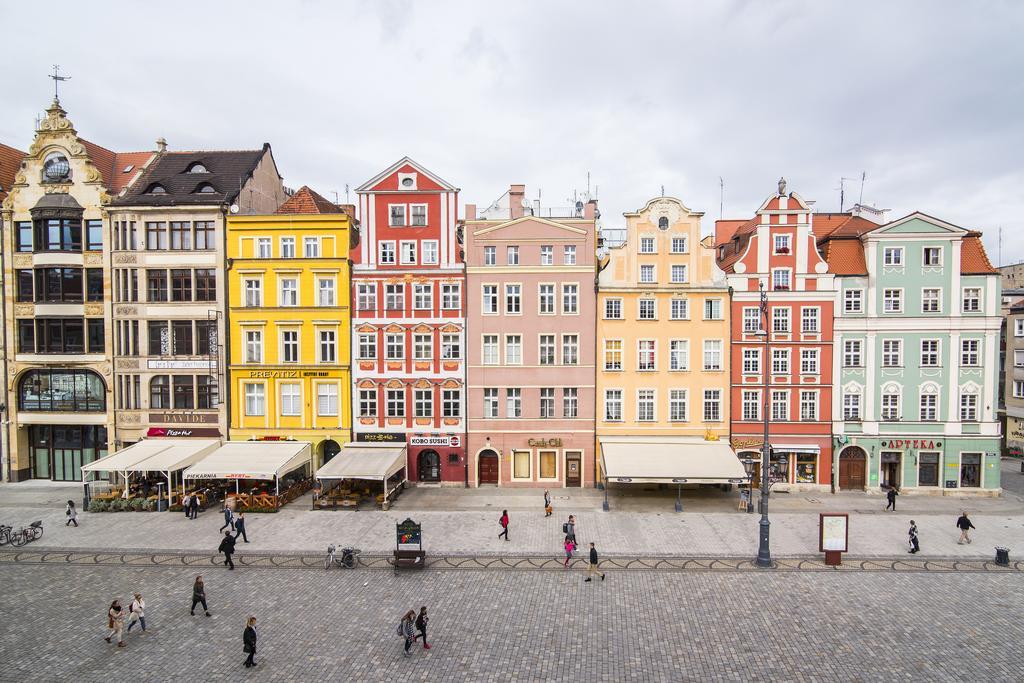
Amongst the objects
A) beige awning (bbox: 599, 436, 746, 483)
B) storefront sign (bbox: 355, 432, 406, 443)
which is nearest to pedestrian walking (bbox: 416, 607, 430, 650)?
beige awning (bbox: 599, 436, 746, 483)

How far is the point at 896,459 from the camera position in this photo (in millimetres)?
35188

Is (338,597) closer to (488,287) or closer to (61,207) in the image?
(488,287)

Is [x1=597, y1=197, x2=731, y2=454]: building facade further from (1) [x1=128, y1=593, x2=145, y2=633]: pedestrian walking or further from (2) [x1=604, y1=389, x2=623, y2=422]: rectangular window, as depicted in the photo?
(1) [x1=128, y1=593, x2=145, y2=633]: pedestrian walking

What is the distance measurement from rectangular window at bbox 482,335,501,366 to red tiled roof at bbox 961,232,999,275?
1100 inches

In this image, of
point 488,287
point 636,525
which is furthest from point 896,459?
point 488,287

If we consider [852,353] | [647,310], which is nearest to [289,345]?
[647,310]

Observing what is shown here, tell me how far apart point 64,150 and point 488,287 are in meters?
27.8

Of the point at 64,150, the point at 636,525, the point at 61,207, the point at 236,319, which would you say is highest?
the point at 64,150

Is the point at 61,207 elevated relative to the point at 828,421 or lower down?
elevated

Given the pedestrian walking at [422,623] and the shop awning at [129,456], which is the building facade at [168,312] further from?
the pedestrian walking at [422,623]

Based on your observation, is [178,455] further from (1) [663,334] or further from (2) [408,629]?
(1) [663,334]

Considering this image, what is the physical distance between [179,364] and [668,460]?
2997cm

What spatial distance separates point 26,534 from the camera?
87.9 feet

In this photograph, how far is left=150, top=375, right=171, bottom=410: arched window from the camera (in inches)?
1441
